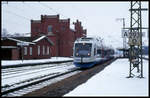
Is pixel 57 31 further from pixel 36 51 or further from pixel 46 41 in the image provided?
pixel 36 51

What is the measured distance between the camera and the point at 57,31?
6812 centimetres

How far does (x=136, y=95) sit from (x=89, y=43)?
18.6 meters

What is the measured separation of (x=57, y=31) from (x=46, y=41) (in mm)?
10321

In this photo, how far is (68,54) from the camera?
201ft

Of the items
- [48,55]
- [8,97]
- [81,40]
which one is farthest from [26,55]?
[8,97]

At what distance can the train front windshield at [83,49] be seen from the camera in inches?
1116

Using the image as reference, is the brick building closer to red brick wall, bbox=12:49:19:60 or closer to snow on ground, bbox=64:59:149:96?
red brick wall, bbox=12:49:19:60

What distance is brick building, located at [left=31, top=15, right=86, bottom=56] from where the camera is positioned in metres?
64.9

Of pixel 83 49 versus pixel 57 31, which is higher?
pixel 57 31

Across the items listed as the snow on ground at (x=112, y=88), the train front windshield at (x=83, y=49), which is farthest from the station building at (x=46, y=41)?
the snow on ground at (x=112, y=88)

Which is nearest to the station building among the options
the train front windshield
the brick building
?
the brick building

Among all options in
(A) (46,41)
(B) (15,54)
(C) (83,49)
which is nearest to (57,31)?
(A) (46,41)

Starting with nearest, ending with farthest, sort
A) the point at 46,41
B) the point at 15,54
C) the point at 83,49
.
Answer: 1. the point at 83,49
2. the point at 15,54
3. the point at 46,41

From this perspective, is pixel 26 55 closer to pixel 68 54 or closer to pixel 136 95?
pixel 68 54
